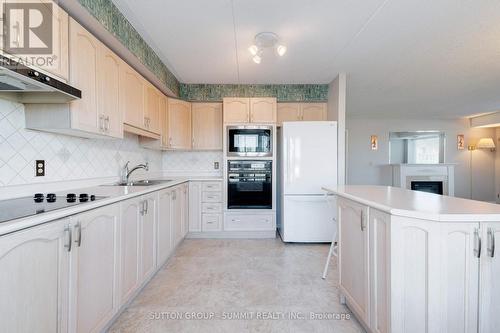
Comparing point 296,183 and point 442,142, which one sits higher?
point 442,142

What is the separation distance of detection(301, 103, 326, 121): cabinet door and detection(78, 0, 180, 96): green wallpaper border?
214 centimetres

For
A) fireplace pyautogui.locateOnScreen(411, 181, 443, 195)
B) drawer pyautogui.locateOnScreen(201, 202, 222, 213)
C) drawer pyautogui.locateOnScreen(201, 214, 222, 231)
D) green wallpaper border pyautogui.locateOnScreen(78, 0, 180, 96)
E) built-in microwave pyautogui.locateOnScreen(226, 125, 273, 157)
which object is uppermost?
green wallpaper border pyautogui.locateOnScreen(78, 0, 180, 96)

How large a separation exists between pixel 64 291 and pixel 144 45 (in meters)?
2.34

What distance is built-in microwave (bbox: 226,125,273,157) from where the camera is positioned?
3.71 meters

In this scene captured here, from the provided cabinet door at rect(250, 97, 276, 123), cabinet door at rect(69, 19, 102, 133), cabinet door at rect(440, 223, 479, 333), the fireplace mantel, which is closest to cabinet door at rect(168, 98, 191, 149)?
cabinet door at rect(250, 97, 276, 123)

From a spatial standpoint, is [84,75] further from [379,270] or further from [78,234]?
[379,270]

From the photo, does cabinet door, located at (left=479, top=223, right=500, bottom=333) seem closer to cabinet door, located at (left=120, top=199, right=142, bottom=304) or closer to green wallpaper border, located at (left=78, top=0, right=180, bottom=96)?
cabinet door, located at (left=120, top=199, right=142, bottom=304)

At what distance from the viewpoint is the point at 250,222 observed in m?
3.72

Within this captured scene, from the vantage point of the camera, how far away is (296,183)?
3449mm

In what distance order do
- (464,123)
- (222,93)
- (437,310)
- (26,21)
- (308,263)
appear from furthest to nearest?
(464,123) < (222,93) < (308,263) < (26,21) < (437,310)

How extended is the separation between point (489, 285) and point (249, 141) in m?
2.96

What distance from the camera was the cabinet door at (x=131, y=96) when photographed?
2292 millimetres

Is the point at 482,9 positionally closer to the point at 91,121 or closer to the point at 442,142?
the point at 91,121

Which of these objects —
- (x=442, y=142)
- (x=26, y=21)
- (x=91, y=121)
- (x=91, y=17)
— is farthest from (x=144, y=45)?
(x=442, y=142)
